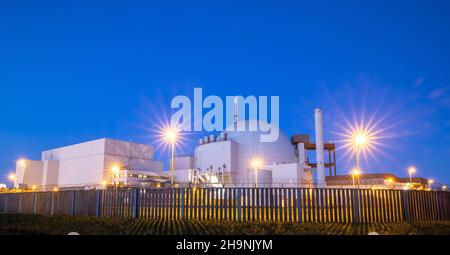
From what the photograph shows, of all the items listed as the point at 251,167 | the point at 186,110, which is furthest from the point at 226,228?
the point at 251,167

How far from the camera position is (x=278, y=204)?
23.5 m

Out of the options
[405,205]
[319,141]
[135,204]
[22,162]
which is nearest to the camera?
[405,205]

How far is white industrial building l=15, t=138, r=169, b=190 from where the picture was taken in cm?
9825

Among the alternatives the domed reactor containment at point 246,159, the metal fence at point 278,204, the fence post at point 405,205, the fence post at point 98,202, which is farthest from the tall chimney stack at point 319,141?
the fence post at point 98,202

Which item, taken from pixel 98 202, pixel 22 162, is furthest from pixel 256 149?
pixel 22 162

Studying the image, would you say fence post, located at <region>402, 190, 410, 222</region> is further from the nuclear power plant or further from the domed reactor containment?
the domed reactor containment

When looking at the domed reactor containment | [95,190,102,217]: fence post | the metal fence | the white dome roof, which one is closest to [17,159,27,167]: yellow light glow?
the domed reactor containment

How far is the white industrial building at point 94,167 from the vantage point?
98.2 m

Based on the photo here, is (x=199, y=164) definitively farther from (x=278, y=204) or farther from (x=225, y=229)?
(x=225, y=229)

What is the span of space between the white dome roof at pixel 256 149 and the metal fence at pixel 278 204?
183 ft

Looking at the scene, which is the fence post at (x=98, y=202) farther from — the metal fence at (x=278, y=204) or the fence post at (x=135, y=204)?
the fence post at (x=135, y=204)

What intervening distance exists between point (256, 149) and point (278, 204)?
197ft
